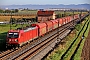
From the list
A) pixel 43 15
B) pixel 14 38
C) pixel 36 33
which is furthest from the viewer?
pixel 43 15

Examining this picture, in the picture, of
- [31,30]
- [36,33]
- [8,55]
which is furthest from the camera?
[36,33]

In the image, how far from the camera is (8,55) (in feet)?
94.7

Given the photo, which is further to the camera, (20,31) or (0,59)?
(20,31)

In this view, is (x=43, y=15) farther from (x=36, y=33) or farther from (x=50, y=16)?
(x=36, y=33)

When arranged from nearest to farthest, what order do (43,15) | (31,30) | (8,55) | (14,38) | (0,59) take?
(0,59), (8,55), (14,38), (31,30), (43,15)

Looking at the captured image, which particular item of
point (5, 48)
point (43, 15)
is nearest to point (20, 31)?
point (5, 48)

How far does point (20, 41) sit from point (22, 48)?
1701 mm

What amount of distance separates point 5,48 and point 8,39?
7.21 ft

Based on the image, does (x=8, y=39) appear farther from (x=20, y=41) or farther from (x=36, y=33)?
(x=36, y=33)

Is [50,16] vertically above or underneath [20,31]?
underneath

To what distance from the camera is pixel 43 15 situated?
106m

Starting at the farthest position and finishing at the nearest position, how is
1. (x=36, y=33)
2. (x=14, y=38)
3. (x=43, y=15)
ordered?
(x=43, y=15) < (x=36, y=33) < (x=14, y=38)

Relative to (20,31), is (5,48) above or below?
below

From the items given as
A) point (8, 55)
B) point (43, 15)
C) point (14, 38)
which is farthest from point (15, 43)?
point (43, 15)
